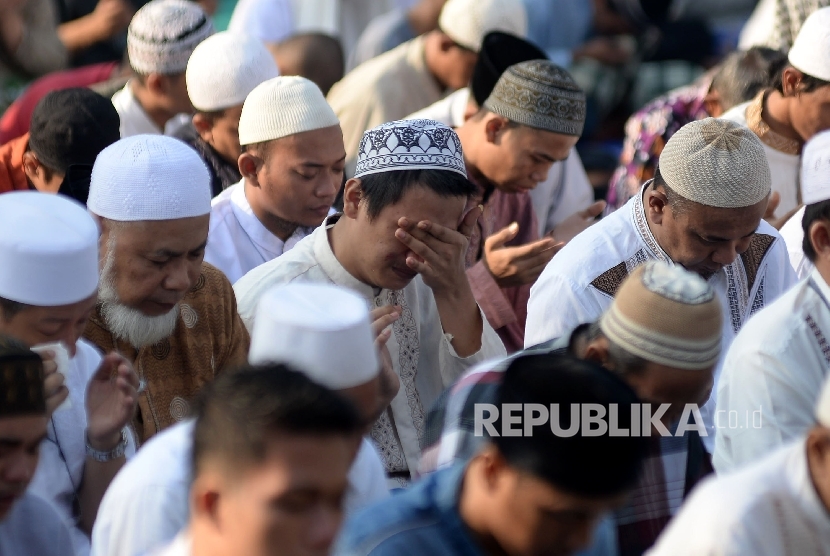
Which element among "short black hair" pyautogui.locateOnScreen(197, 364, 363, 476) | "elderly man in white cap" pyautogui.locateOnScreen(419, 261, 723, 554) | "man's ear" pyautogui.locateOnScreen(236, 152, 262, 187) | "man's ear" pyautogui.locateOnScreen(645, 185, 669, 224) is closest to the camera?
"short black hair" pyautogui.locateOnScreen(197, 364, 363, 476)

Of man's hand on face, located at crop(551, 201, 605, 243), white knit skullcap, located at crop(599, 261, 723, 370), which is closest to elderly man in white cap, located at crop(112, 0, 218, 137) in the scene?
man's hand on face, located at crop(551, 201, 605, 243)

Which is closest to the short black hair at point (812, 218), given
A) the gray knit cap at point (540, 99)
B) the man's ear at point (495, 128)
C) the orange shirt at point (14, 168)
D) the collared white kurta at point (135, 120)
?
the gray knit cap at point (540, 99)

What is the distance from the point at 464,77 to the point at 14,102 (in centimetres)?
221

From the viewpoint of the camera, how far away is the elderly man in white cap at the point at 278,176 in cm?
495

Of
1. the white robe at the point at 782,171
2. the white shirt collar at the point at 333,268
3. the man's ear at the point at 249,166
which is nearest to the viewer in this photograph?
the white shirt collar at the point at 333,268

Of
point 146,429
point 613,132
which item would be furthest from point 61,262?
point 613,132

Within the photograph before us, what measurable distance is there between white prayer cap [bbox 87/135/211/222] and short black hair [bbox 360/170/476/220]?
0.49 m

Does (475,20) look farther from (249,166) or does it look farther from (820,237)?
(820,237)

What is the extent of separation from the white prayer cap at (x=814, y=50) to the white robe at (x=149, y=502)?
11.9 feet

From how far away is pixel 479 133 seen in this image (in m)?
5.27

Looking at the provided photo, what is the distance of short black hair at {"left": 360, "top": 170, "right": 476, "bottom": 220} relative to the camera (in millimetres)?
3977

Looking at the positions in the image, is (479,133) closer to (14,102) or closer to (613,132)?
(14,102)

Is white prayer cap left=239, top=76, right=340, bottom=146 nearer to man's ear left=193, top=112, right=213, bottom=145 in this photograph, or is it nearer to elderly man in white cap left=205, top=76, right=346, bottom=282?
elderly man in white cap left=205, top=76, right=346, bottom=282

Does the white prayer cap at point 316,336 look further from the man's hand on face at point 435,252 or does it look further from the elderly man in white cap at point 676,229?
the elderly man in white cap at point 676,229
